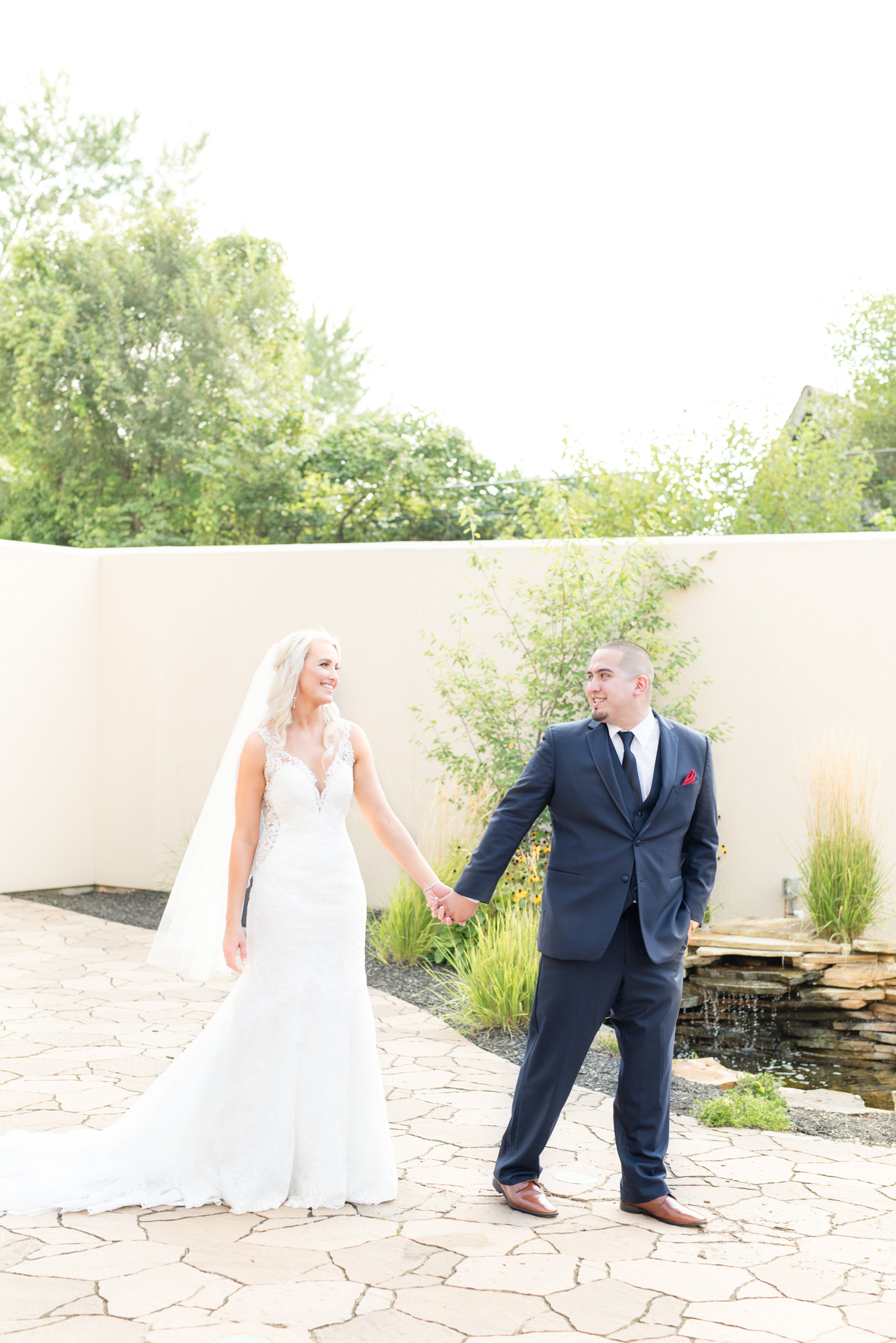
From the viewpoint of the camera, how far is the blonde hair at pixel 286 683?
12.7 feet

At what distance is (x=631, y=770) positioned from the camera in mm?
3646

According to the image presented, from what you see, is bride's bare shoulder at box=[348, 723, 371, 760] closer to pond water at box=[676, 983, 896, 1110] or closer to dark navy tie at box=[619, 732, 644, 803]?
dark navy tie at box=[619, 732, 644, 803]

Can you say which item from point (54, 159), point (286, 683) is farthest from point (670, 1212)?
point (54, 159)

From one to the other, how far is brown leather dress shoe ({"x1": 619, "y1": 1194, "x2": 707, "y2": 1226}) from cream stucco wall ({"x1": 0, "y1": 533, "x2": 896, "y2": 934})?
4.21m

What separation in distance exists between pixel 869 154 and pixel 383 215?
15.8 m

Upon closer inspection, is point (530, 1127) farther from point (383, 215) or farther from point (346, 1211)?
point (383, 215)

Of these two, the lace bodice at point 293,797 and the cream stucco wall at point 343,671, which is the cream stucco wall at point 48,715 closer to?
the cream stucco wall at point 343,671

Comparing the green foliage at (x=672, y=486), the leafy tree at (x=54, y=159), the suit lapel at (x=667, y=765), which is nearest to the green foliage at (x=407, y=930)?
the suit lapel at (x=667, y=765)

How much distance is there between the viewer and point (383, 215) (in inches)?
1277

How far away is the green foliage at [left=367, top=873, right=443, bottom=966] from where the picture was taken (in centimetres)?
733

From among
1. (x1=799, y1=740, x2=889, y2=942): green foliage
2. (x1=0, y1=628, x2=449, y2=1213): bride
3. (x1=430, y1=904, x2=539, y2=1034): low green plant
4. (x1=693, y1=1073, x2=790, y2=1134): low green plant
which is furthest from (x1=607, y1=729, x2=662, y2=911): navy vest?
(x1=799, y1=740, x2=889, y2=942): green foliage

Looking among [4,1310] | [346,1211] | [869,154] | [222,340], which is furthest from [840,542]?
[222,340]

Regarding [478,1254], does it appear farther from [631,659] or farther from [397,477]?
[397,477]

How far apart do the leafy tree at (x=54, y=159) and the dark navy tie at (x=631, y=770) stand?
24.8 metres
